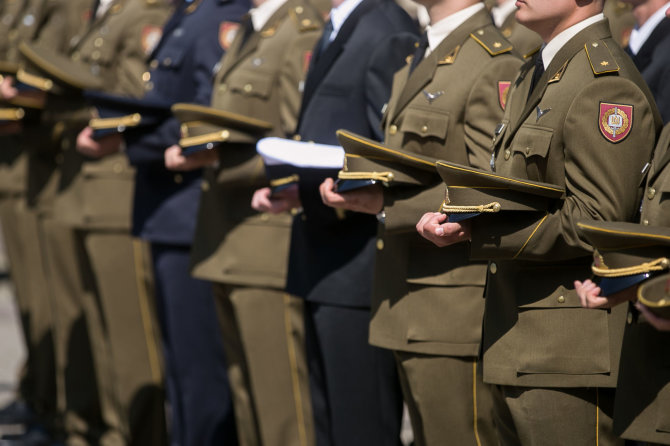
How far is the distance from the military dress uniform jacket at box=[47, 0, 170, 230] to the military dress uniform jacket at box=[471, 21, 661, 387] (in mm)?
2928

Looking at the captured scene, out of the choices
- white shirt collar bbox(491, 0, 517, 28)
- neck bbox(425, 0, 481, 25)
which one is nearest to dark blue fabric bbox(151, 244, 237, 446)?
white shirt collar bbox(491, 0, 517, 28)

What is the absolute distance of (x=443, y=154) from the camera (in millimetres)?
3260

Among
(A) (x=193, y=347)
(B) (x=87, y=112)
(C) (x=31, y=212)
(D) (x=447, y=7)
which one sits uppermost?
(D) (x=447, y=7)

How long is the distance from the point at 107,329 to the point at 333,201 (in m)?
2.40

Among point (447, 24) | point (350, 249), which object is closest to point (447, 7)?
point (447, 24)

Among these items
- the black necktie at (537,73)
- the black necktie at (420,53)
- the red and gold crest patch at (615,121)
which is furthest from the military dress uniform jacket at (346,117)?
the red and gold crest patch at (615,121)

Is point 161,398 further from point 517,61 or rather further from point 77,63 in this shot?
point 517,61

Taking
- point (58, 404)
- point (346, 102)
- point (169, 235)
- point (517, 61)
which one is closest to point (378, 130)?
point (346, 102)

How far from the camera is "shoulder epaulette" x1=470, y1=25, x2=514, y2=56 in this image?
3256 mm

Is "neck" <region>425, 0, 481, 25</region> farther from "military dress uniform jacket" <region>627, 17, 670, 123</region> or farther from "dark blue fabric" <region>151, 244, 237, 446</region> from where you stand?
"dark blue fabric" <region>151, 244, 237, 446</region>

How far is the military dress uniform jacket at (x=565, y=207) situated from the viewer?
2650mm

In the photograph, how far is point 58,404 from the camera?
21.8ft

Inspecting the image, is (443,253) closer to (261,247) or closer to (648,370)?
(648,370)

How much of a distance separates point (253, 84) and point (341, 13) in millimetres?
580
